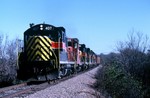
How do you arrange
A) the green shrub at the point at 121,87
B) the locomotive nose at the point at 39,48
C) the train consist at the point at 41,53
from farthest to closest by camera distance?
the locomotive nose at the point at 39,48, the train consist at the point at 41,53, the green shrub at the point at 121,87

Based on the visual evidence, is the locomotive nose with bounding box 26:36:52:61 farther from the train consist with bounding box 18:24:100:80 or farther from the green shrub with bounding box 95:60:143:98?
the green shrub with bounding box 95:60:143:98

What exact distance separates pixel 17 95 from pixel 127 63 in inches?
664

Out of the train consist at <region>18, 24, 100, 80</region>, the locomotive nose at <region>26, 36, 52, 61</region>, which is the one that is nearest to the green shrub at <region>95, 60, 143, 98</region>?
the train consist at <region>18, 24, 100, 80</region>

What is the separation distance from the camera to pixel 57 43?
2191 centimetres

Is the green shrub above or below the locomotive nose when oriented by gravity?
below

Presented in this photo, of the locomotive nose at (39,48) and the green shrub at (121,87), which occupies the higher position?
the locomotive nose at (39,48)

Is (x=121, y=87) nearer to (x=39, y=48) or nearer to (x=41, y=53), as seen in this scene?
(x=41, y=53)

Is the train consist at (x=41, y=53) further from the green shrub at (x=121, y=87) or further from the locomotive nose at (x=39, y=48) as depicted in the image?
the green shrub at (x=121, y=87)

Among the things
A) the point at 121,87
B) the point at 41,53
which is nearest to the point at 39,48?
the point at 41,53

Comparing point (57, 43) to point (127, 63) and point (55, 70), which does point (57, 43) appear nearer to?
point (55, 70)

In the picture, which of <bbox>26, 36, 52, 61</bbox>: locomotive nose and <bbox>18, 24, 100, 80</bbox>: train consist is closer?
<bbox>18, 24, 100, 80</bbox>: train consist

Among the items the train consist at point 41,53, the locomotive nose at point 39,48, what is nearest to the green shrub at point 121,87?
the train consist at point 41,53

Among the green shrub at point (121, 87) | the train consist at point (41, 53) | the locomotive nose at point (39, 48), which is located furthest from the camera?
the locomotive nose at point (39, 48)

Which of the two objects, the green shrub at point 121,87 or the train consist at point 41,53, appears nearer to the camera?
the green shrub at point 121,87
